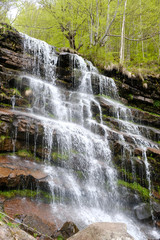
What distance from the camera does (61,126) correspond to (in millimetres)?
7656

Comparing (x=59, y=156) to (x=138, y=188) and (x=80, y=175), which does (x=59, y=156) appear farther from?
(x=138, y=188)

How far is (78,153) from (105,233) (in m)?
4.75

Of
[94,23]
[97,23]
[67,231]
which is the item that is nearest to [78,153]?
[67,231]

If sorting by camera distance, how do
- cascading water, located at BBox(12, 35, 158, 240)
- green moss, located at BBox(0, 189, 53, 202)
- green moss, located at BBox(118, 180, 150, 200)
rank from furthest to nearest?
green moss, located at BBox(118, 180, 150, 200) < cascading water, located at BBox(12, 35, 158, 240) < green moss, located at BBox(0, 189, 53, 202)

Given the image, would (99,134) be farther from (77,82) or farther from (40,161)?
(77,82)

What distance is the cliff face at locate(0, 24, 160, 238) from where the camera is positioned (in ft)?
19.2

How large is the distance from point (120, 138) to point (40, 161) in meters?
4.21

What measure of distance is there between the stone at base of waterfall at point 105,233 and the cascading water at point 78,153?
2420 mm

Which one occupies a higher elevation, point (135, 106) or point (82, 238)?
point (135, 106)

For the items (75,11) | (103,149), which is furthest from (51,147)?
(75,11)

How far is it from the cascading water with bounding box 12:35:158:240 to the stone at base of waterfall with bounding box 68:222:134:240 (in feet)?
7.94

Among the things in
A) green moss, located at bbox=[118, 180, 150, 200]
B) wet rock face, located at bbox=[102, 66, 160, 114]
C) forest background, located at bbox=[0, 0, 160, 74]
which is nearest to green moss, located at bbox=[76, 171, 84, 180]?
green moss, located at bbox=[118, 180, 150, 200]

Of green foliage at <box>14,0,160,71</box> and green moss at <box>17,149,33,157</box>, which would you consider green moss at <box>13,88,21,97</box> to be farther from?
green foliage at <box>14,0,160,71</box>

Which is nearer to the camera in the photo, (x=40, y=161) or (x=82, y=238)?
(x=82, y=238)
